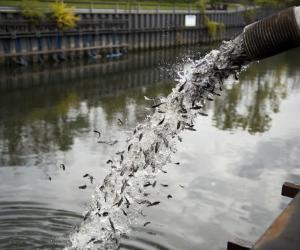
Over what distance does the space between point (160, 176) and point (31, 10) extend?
29.1 metres

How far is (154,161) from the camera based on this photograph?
855cm

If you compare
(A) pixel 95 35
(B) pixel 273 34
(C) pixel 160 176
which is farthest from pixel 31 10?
(B) pixel 273 34

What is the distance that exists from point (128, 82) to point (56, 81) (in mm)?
4882

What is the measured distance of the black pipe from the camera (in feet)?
17.9

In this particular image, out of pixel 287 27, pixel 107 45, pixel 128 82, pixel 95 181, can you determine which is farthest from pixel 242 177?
pixel 107 45

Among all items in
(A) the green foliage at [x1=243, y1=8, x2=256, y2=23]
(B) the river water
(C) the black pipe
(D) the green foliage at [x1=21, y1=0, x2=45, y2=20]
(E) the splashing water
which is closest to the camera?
(C) the black pipe

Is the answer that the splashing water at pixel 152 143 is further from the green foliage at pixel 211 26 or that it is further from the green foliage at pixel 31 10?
the green foliage at pixel 211 26

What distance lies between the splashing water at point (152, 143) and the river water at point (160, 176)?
1.17 meters

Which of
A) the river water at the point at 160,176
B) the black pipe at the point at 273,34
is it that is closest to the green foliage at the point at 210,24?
the river water at the point at 160,176

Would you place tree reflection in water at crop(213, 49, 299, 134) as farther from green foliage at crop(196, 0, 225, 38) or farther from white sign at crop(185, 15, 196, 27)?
green foliage at crop(196, 0, 225, 38)

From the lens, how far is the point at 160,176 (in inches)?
546

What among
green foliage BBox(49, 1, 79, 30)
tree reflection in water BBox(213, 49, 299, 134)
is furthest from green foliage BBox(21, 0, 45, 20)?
tree reflection in water BBox(213, 49, 299, 134)

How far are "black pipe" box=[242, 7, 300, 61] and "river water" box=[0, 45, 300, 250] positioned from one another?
14.9 ft

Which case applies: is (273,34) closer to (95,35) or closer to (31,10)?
(31,10)
